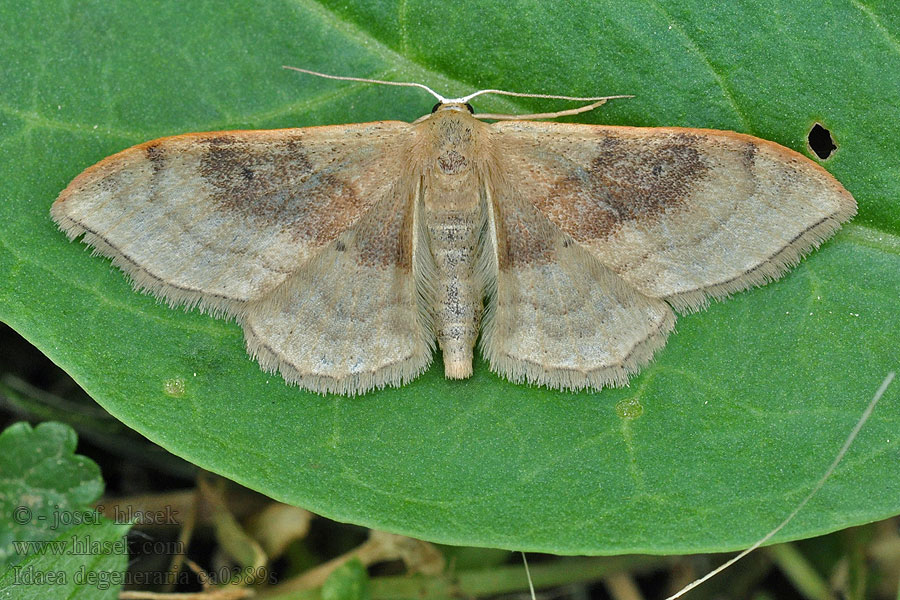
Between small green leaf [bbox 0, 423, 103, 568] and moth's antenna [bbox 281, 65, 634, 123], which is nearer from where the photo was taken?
moth's antenna [bbox 281, 65, 634, 123]

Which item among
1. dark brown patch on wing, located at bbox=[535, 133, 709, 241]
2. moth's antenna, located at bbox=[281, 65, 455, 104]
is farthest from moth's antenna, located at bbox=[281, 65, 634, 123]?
dark brown patch on wing, located at bbox=[535, 133, 709, 241]

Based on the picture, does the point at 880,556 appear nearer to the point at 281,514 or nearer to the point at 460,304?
the point at 460,304

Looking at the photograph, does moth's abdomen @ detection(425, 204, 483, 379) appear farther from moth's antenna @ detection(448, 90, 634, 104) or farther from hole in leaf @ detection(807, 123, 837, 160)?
hole in leaf @ detection(807, 123, 837, 160)

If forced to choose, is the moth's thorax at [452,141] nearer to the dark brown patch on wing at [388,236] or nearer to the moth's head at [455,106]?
the moth's head at [455,106]

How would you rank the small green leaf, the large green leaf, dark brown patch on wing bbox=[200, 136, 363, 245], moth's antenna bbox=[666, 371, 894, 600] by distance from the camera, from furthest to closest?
the small green leaf, dark brown patch on wing bbox=[200, 136, 363, 245], the large green leaf, moth's antenna bbox=[666, 371, 894, 600]

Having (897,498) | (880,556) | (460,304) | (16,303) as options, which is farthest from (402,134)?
(880,556)

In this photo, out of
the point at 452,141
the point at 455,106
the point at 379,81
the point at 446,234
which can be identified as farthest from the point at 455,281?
the point at 379,81

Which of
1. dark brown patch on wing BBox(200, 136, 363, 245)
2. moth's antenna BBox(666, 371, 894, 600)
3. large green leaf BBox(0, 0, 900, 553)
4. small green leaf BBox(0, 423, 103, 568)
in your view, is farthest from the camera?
small green leaf BBox(0, 423, 103, 568)
